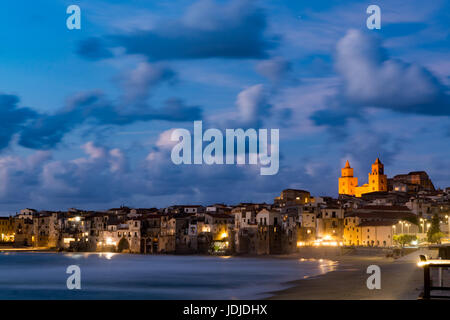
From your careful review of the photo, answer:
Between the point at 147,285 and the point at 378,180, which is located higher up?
the point at 378,180

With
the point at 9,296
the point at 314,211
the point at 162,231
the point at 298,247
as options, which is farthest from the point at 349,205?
the point at 9,296

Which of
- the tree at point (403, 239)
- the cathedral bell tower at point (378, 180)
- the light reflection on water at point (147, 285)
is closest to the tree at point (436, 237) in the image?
the tree at point (403, 239)

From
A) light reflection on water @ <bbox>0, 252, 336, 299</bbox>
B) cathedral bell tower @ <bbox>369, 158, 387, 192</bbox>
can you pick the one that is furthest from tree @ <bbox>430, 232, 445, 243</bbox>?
cathedral bell tower @ <bbox>369, 158, 387, 192</bbox>

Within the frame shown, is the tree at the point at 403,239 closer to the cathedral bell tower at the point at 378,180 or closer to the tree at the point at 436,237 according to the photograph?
the tree at the point at 436,237

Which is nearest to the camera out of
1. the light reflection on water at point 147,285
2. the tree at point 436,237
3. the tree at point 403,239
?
the light reflection on water at point 147,285

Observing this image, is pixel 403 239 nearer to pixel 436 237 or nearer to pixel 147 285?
pixel 436 237

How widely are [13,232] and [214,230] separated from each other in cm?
7987

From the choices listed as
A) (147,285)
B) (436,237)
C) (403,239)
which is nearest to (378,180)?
(403,239)

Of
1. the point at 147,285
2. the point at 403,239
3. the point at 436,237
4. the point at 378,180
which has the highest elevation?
the point at 378,180

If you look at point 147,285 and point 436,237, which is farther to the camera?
point 436,237

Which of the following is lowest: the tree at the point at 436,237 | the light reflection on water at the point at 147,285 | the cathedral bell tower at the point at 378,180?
the light reflection on water at the point at 147,285

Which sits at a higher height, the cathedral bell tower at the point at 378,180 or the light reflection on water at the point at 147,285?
the cathedral bell tower at the point at 378,180
